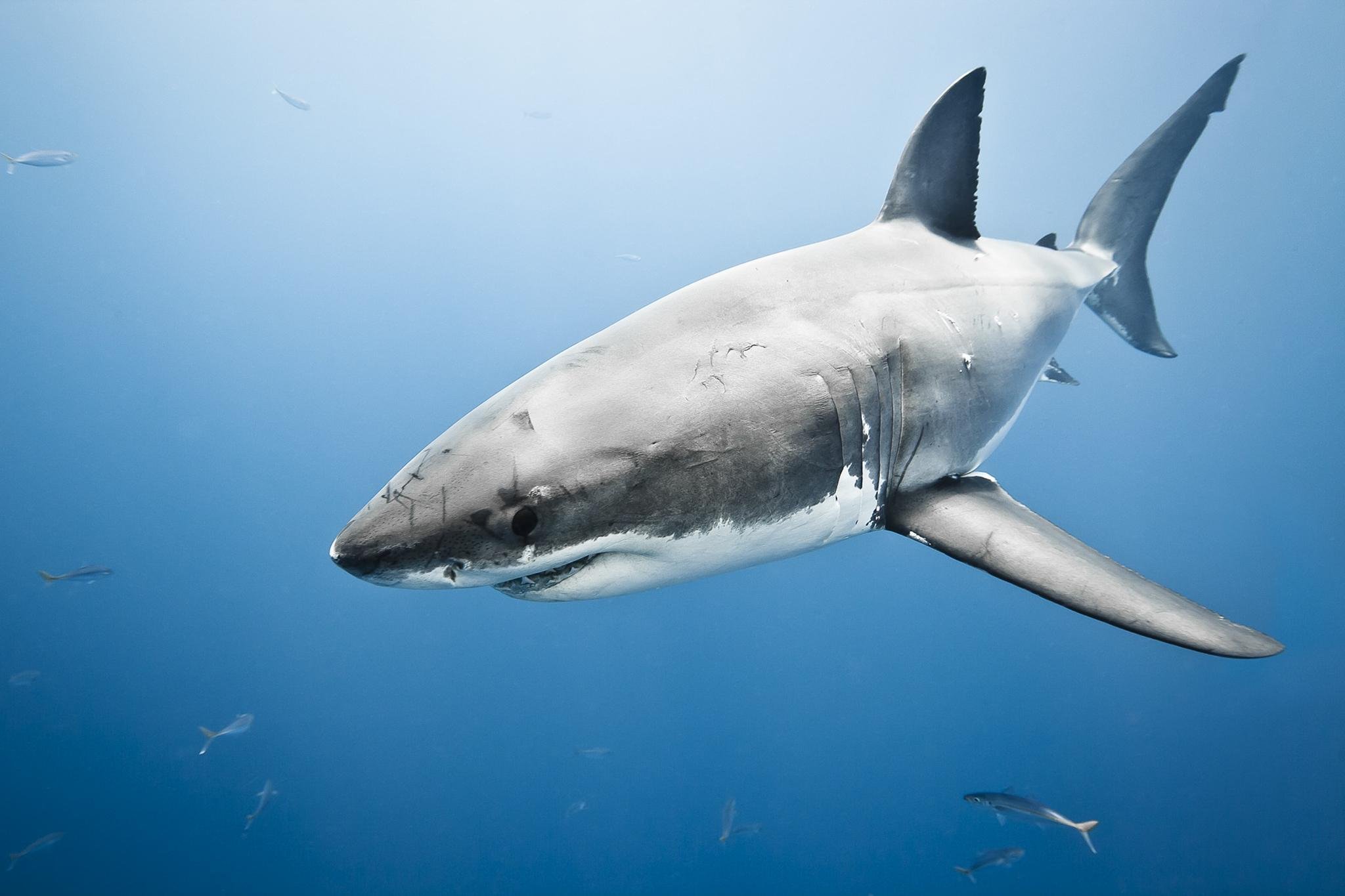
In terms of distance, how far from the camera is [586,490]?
1378 millimetres

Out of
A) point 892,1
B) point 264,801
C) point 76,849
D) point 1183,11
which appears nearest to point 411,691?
point 76,849

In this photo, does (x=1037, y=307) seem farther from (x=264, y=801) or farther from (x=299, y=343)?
(x=299, y=343)

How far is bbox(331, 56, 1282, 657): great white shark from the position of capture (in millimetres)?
1349

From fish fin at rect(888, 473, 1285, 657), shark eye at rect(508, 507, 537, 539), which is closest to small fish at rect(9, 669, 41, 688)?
shark eye at rect(508, 507, 537, 539)

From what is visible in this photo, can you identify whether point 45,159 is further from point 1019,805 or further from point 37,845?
point 1019,805

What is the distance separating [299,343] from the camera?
19.9 metres

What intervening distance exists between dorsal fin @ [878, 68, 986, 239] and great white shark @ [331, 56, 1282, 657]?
0.03 metres

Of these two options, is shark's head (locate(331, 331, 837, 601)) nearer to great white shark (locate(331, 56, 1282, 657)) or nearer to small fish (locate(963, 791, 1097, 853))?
great white shark (locate(331, 56, 1282, 657))

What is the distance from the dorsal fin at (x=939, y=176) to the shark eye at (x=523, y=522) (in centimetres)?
221

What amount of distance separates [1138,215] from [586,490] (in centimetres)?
475

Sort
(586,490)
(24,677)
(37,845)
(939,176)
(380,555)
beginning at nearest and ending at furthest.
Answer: (380,555) < (586,490) < (939,176) < (37,845) < (24,677)

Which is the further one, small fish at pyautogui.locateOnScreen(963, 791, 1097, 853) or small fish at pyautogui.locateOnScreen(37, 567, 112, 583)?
small fish at pyautogui.locateOnScreen(37, 567, 112, 583)

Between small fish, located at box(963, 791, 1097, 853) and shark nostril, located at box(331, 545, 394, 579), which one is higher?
shark nostril, located at box(331, 545, 394, 579)

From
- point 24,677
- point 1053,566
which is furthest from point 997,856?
point 24,677
